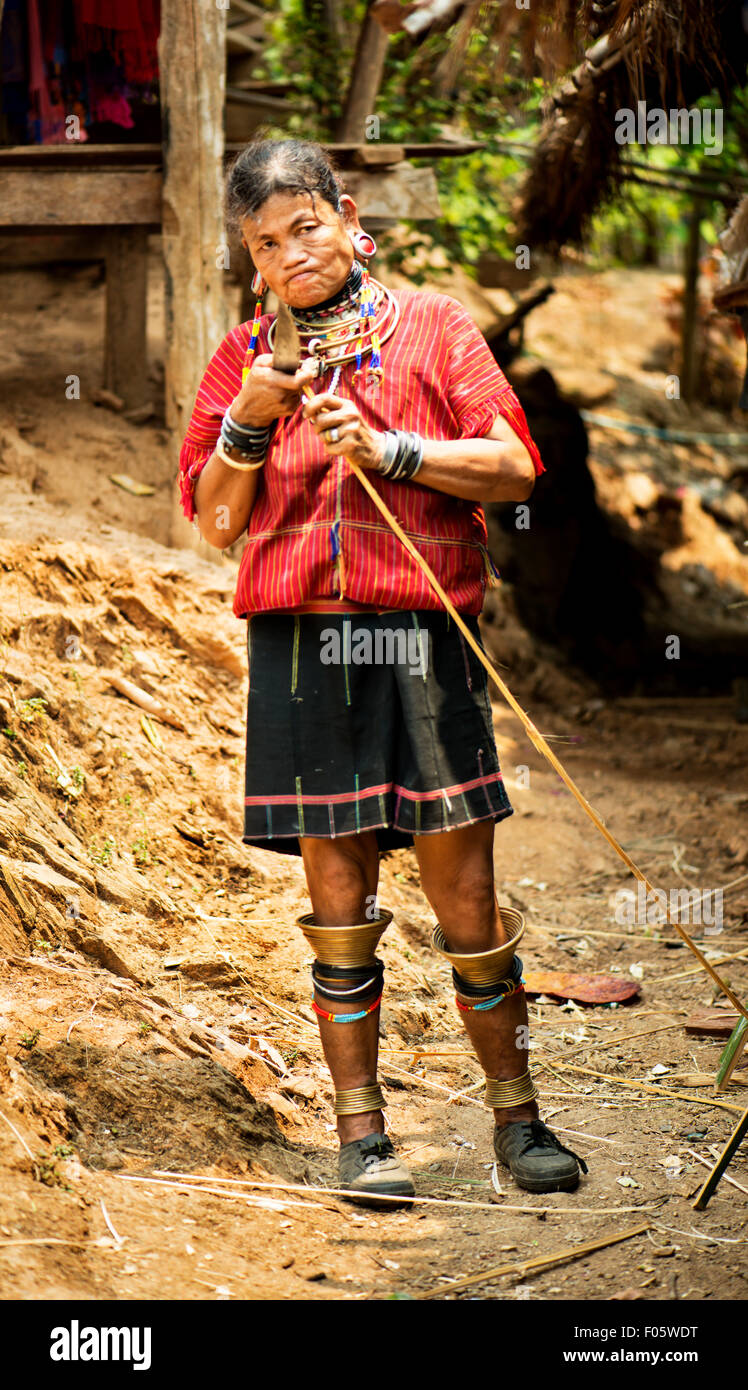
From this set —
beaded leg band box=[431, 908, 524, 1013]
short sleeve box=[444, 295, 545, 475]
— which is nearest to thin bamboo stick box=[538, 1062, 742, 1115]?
beaded leg band box=[431, 908, 524, 1013]

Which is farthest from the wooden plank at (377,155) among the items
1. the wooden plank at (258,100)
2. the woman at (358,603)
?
the woman at (358,603)

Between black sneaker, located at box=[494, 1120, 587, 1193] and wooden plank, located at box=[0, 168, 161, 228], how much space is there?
12.8 feet

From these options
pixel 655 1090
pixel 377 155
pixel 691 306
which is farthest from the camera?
pixel 691 306

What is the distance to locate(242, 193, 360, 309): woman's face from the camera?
2254mm

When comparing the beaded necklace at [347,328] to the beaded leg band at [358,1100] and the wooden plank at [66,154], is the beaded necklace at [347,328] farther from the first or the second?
the wooden plank at [66,154]

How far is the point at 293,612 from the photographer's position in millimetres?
2412

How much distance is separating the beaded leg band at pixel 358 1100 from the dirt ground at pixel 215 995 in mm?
174

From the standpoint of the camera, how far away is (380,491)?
92.4 inches

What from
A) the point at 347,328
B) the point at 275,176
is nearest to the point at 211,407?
the point at 347,328

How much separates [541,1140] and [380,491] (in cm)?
140

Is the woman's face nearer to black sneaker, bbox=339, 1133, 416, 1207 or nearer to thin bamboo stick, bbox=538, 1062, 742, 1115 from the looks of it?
black sneaker, bbox=339, 1133, 416, 1207

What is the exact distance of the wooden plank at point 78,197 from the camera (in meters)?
4.80

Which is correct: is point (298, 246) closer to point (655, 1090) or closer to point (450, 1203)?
point (450, 1203)
